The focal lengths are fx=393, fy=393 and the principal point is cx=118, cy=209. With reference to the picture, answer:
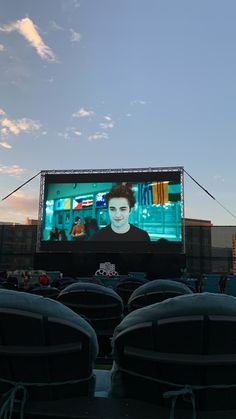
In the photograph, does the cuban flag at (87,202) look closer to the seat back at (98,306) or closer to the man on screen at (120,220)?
the man on screen at (120,220)

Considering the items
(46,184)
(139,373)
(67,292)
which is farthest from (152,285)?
(46,184)

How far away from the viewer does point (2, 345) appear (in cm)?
136

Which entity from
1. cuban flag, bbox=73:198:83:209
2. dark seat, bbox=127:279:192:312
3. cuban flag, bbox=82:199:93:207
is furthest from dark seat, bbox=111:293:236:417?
cuban flag, bbox=73:198:83:209

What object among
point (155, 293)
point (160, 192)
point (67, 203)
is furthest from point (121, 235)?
point (155, 293)

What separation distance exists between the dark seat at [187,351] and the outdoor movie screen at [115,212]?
1627 cm

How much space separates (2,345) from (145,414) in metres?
0.54

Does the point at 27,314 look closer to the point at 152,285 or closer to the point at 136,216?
the point at 152,285

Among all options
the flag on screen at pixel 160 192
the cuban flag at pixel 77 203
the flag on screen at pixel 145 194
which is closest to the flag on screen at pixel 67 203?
the cuban flag at pixel 77 203

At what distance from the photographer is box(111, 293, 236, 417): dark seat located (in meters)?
1.27

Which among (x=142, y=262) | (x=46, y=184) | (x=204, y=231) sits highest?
(x=46, y=184)

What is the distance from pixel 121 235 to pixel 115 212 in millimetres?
1095

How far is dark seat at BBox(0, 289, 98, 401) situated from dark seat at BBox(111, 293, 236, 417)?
177mm

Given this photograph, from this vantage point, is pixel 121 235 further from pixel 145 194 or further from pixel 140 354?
pixel 140 354

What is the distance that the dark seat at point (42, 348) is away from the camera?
4.39 feet
